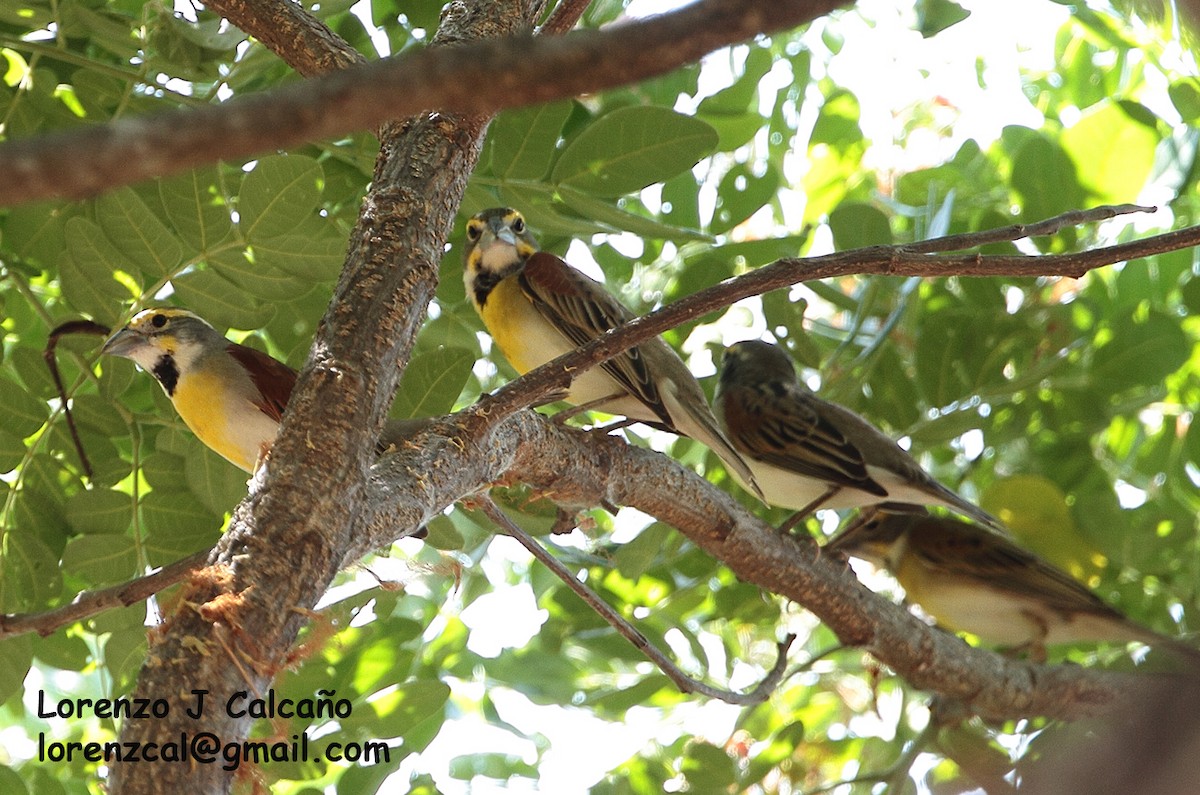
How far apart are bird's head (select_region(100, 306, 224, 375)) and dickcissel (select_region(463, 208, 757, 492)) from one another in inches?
33.3

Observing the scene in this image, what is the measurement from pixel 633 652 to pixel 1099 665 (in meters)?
2.02

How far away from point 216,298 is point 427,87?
2.05 metres

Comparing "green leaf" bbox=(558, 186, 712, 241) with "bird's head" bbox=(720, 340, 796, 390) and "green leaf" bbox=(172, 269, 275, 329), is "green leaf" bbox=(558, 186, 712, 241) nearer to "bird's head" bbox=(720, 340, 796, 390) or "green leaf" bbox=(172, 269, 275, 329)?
"green leaf" bbox=(172, 269, 275, 329)

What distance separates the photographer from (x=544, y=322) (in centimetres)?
374

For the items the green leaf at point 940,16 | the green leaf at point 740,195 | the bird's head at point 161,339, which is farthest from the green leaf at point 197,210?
the green leaf at point 940,16

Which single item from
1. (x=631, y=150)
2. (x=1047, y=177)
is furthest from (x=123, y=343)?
(x=1047, y=177)

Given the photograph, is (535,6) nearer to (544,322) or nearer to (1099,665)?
(544,322)

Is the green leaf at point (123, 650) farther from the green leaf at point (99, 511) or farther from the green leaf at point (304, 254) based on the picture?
the green leaf at point (304, 254)

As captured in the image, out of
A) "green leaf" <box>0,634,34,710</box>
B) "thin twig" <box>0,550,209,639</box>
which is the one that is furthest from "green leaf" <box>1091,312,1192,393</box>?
"green leaf" <box>0,634,34,710</box>

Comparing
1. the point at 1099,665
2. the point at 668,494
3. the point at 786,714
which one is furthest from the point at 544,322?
the point at 1099,665

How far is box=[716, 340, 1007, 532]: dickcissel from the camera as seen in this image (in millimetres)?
4039

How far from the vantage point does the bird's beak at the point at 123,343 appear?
274 cm

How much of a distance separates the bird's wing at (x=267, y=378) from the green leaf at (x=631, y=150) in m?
1.05

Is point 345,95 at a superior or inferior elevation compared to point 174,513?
inferior
